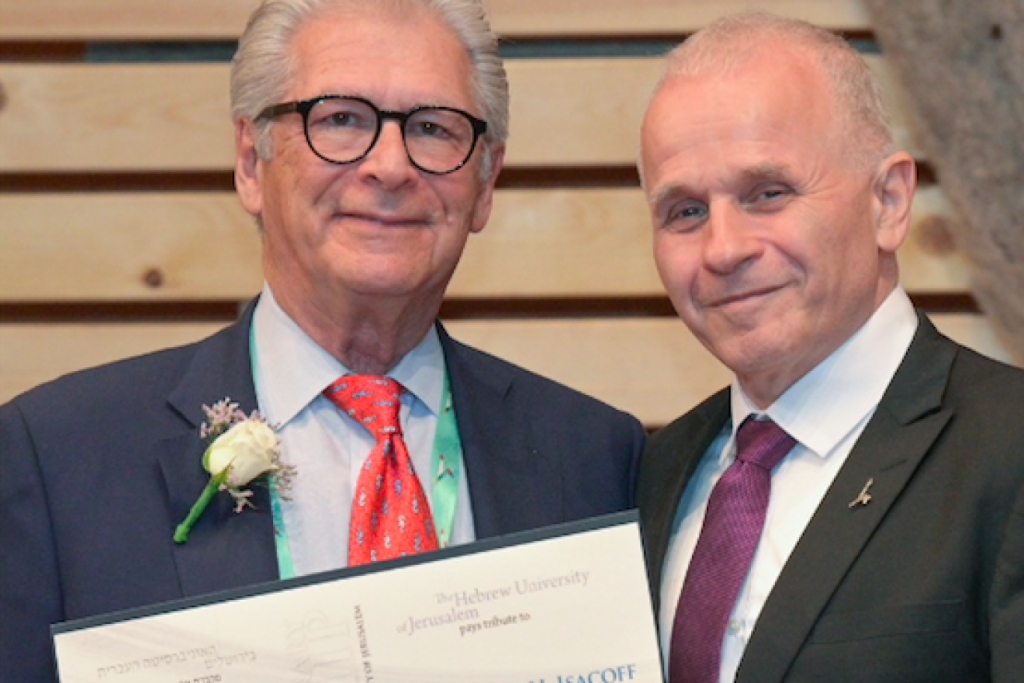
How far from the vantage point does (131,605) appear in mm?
2141

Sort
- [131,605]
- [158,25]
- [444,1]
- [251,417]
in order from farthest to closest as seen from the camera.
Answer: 1. [158,25]
2. [444,1]
3. [251,417]
4. [131,605]

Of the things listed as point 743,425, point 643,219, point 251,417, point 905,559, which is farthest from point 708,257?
point 643,219

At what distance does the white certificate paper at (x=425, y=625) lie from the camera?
1856 mm

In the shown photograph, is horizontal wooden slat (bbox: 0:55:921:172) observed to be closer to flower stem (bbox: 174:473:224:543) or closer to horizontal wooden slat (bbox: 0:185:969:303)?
horizontal wooden slat (bbox: 0:185:969:303)

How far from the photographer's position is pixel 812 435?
7.16 ft

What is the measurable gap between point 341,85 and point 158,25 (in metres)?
1.54

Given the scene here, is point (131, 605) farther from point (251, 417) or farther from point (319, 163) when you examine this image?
point (319, 163)

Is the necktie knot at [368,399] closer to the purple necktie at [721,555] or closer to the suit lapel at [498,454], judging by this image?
the suit lapel at [498,454]

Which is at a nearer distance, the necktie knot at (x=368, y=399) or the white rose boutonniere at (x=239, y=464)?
the white rose boutonniere at (x=239, y=464)

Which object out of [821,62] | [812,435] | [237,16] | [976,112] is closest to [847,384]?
[812,435]

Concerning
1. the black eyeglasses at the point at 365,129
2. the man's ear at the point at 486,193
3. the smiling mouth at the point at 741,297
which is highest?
the black eyeglasses at the point at 365,129

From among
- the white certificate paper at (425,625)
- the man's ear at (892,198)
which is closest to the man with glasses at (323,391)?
the white certificate paper at (425,625)

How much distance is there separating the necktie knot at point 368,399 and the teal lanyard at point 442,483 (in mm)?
100

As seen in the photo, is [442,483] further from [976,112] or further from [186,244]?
[976,112]
